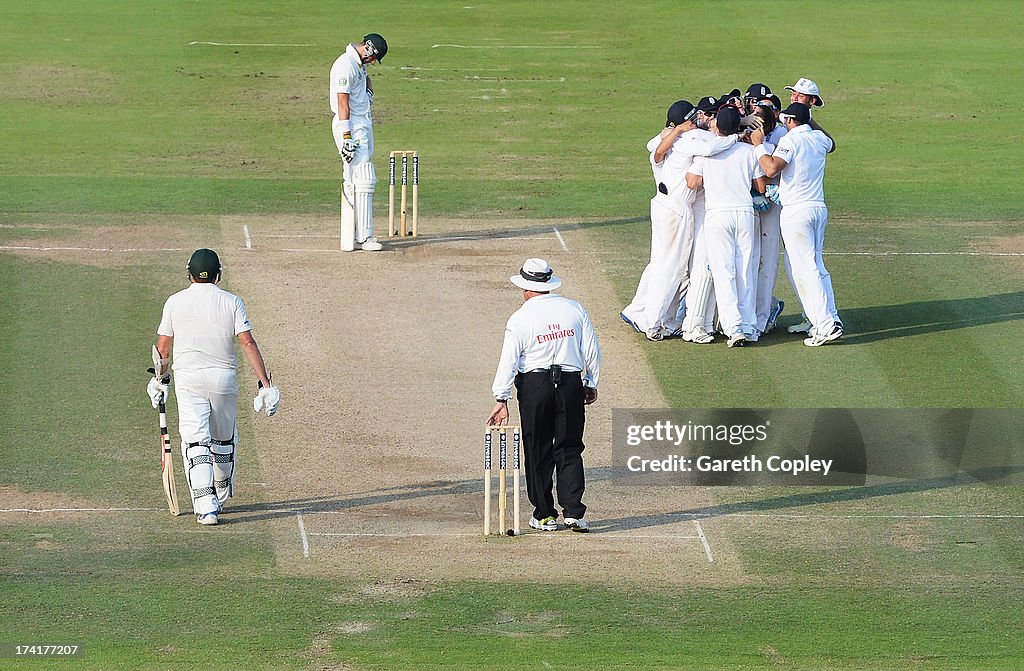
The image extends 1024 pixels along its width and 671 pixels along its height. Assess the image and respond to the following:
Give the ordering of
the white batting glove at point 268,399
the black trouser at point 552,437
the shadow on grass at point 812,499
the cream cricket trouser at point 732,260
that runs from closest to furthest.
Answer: the black trouser at point 552,437 < the white batting glove at point 268,399 < the shadow on grass at point 812,499 < the cream cricket trouser at point 732,260

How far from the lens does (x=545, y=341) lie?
11.2m

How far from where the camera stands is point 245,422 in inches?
541

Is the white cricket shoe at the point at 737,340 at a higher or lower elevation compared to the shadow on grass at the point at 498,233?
lower

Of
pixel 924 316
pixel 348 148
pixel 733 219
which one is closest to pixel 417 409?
pixel 733 219

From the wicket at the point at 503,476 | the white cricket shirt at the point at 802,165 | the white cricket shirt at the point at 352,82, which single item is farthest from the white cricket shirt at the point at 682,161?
the wicket at the point at 503,476

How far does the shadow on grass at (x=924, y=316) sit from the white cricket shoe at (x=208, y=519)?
7.49 m

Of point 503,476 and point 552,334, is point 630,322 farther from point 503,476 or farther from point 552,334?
point 503,476

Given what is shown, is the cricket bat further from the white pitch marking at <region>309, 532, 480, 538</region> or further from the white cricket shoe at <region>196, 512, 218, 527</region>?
the white pitch marking at <region>309, 532, 480, 538</region>

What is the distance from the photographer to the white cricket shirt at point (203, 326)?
448 inches

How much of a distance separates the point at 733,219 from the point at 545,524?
537cm

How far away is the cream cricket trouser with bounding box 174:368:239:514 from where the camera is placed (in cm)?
1140

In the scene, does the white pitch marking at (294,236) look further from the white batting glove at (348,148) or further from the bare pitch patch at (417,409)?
the white batting glove at (348,148)

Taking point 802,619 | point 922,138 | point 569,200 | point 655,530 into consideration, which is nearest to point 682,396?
point 655,530

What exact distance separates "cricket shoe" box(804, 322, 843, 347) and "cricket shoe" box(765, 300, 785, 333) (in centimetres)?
54
